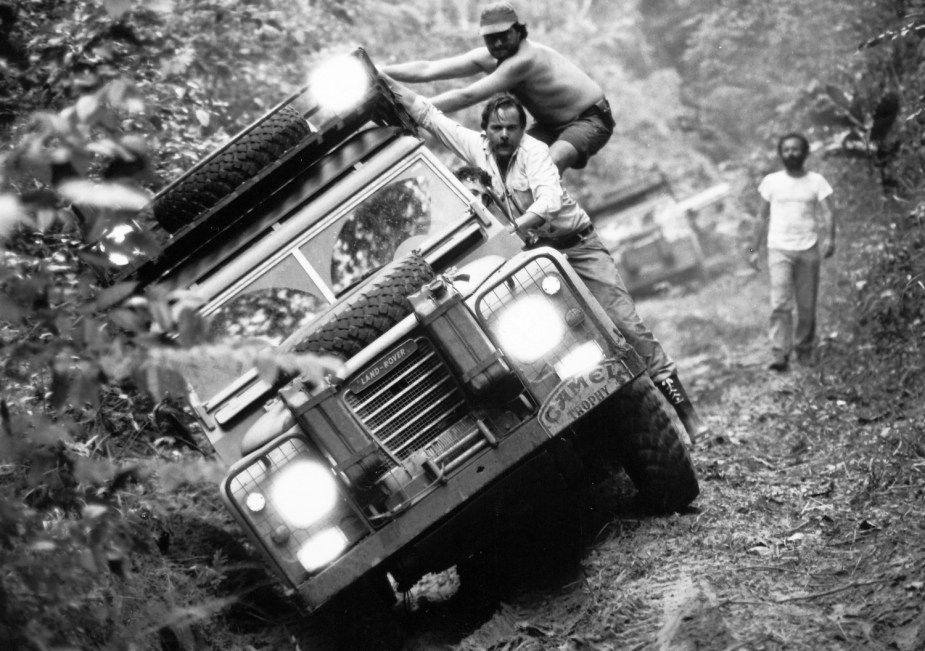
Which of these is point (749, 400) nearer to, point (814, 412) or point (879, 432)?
point (814, 412)

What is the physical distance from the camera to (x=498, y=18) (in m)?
5.69

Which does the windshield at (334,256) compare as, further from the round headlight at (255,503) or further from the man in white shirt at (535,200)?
the round headlight at (255,503)

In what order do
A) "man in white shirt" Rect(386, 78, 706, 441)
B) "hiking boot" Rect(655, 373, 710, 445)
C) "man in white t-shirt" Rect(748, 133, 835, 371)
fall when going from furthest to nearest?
1. "man in white t-shirt" Rect(748, 133, 835, 371)
2. "hiking boot" Rect(655, 373, 710, 445)
3. "man in white shirt" Rect(386, 78, 706, 441)

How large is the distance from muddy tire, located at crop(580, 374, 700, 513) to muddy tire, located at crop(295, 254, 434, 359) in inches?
42.6

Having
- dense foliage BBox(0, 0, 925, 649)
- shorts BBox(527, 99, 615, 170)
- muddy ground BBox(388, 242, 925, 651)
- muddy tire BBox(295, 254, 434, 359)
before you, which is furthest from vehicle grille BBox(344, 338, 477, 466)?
shorts BBox(527, 99, 615, 170)

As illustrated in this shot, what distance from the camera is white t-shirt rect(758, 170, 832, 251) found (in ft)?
26.8

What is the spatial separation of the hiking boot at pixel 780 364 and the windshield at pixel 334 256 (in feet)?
12.8

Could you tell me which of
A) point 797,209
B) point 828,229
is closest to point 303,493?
point 828,229

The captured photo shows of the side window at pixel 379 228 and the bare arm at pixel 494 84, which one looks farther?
the bare arm at pixel 494 84

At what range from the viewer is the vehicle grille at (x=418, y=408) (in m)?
4.34

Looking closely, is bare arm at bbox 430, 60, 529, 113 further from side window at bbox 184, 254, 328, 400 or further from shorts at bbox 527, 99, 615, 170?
side window at bbox 184, 254, 328, 400

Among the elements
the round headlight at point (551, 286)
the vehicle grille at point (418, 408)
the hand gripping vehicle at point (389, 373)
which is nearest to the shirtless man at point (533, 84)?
the hand gripping vehicle at point (389, 373)

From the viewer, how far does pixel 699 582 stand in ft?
13.3

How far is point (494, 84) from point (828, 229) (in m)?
3.61
